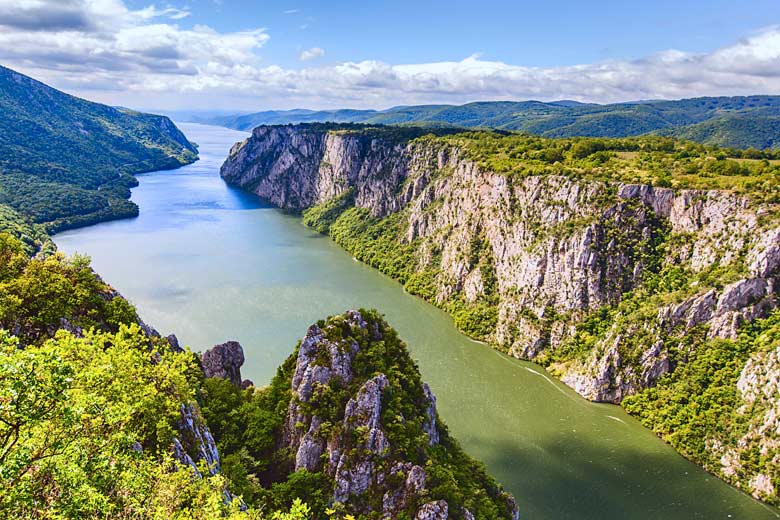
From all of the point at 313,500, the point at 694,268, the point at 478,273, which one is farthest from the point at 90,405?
the point at 478,273

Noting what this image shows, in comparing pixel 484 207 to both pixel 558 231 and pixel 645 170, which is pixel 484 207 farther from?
pixel 645 170

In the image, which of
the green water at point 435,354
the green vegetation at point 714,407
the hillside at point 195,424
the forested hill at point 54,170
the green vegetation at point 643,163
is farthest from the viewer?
the forested hill at point 54,170

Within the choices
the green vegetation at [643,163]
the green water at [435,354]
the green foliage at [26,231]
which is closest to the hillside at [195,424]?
the green water at [435,354]

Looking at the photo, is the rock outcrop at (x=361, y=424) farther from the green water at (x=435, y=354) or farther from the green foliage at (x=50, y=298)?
the green water at (x=435, y=354)

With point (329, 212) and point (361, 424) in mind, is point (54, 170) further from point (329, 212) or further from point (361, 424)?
point (361, 424)

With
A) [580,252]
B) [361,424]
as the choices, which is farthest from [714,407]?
[361,424]

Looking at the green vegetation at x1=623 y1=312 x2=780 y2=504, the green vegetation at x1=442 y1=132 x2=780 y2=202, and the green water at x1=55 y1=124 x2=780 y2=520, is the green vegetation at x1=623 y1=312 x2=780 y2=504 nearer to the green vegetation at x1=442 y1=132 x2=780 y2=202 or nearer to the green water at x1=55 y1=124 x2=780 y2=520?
the green water at x1=55 y1=124 x2=780 y2=520
